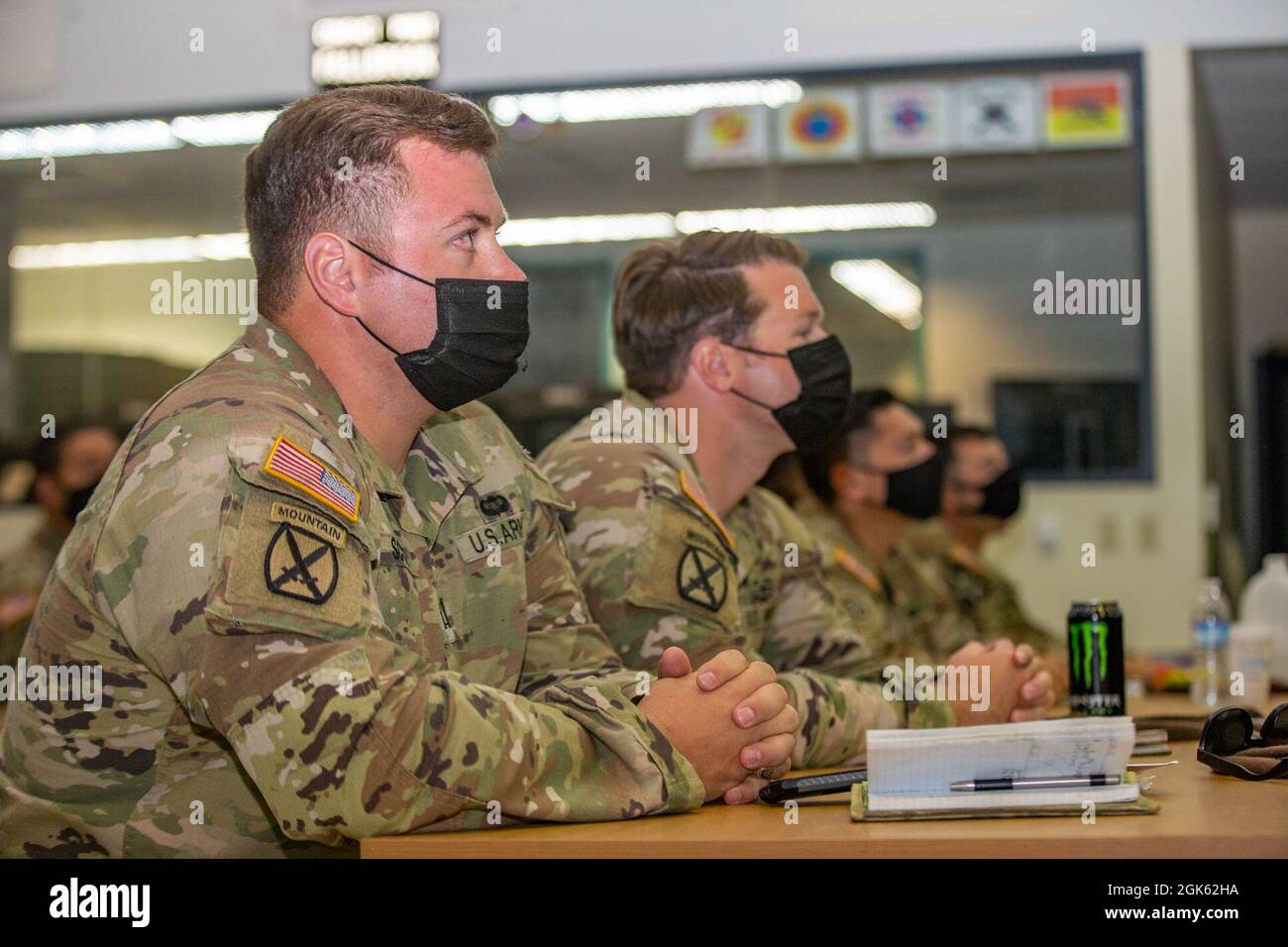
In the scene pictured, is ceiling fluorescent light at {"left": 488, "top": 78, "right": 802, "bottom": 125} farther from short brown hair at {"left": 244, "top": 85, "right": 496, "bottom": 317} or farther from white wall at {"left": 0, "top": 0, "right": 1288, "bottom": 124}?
short brown hair at {"left": 244, "top": 85, "right": 496, "bottom": 317}

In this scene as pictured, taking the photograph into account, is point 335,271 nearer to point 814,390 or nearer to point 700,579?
point 700,579

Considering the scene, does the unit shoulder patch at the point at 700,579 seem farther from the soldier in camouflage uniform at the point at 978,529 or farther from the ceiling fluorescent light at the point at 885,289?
the ceiling fluorescent light at the point at 885,289

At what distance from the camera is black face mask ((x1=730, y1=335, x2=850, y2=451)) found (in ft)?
7.10

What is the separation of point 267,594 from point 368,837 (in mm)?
240

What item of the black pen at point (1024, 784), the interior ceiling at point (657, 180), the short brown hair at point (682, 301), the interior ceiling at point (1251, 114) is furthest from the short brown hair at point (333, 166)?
the interior ceiling at point (1251, 114)

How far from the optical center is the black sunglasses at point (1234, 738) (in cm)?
145

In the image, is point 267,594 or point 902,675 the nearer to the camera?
point 267,594

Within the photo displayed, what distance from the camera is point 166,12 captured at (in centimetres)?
473

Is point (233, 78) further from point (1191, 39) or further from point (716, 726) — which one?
point (716, 726)

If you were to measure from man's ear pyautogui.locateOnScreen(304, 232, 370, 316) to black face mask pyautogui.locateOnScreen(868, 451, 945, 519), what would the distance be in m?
1.83

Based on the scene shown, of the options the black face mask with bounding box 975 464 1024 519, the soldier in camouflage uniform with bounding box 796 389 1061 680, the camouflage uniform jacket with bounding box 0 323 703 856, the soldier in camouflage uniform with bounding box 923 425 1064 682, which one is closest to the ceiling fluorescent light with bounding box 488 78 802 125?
the soldier in camouflage uniform with bounding box 923 425 1064 682
